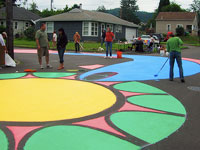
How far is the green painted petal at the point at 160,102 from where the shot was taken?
5.31 m

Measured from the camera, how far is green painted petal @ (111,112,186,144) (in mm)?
3873

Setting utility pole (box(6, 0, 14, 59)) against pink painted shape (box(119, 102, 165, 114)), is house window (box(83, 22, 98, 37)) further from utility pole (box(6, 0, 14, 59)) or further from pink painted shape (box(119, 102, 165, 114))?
pink painted shape (box(119, 102, 165, 114))

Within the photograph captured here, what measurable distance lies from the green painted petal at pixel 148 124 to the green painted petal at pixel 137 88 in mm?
2096

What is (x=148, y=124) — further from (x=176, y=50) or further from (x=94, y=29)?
(x=94, y=29)

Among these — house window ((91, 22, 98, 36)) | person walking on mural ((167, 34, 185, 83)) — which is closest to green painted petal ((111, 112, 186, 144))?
person walking on mural ((167, 34, 185, 83))

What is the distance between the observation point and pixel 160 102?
5840 millimetres

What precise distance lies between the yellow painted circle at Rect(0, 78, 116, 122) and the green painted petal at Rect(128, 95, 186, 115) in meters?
0.63

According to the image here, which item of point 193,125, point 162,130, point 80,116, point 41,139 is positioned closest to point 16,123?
point 41,139

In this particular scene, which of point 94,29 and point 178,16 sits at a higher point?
point 178,16

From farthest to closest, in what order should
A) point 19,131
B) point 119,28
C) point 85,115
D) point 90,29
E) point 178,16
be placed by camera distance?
point 178,16 → point 119,28 → point 90,29 → point 85,115 → point 19,131

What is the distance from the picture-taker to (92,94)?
651 cm

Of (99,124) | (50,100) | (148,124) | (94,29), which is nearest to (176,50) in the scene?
(148,124)

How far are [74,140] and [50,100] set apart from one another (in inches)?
93.3

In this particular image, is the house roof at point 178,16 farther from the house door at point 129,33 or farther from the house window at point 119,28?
the house window at point 119,28
